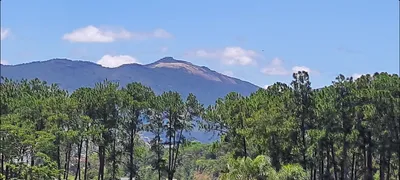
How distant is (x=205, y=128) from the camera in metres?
48.1

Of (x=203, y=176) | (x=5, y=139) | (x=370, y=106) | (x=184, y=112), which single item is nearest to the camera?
(x=5, y=139)

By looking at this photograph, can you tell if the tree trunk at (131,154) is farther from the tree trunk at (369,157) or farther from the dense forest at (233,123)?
the tree trunk at (369,157)

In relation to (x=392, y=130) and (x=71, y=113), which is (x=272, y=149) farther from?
(x=71, y=113)

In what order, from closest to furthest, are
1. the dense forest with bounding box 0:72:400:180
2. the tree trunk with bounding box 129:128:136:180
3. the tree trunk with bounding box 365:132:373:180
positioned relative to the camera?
the dense forest with bounding box 0:72:400:180 → the tree trunk with bounding box 365:132:373:180 → the tree trunk with bounding box 129:128:136:180

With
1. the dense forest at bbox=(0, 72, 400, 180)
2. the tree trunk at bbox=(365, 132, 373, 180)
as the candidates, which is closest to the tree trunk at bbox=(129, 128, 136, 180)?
the dense forest at bbox=(0, 72, 400, 180)

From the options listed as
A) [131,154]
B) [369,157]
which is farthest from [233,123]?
[369,157]

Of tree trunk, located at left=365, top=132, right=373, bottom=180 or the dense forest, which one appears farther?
tree trunk, located at left=365, top=132, right=373, bottom=180

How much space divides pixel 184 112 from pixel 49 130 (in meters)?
13.1

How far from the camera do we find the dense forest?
4056 cm

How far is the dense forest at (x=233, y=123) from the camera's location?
40.6 meters

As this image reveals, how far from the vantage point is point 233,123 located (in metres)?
44.3

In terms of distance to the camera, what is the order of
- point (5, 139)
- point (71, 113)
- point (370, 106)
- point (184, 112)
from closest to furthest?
point (5, 139), point (370, 106), point (71, 113), point (184, 112)

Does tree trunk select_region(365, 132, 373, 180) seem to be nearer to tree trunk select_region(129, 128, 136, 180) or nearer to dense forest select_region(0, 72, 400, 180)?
dense forest select_region(0, 72, 400, 180)

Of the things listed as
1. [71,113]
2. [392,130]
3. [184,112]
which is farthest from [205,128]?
[392,130]
